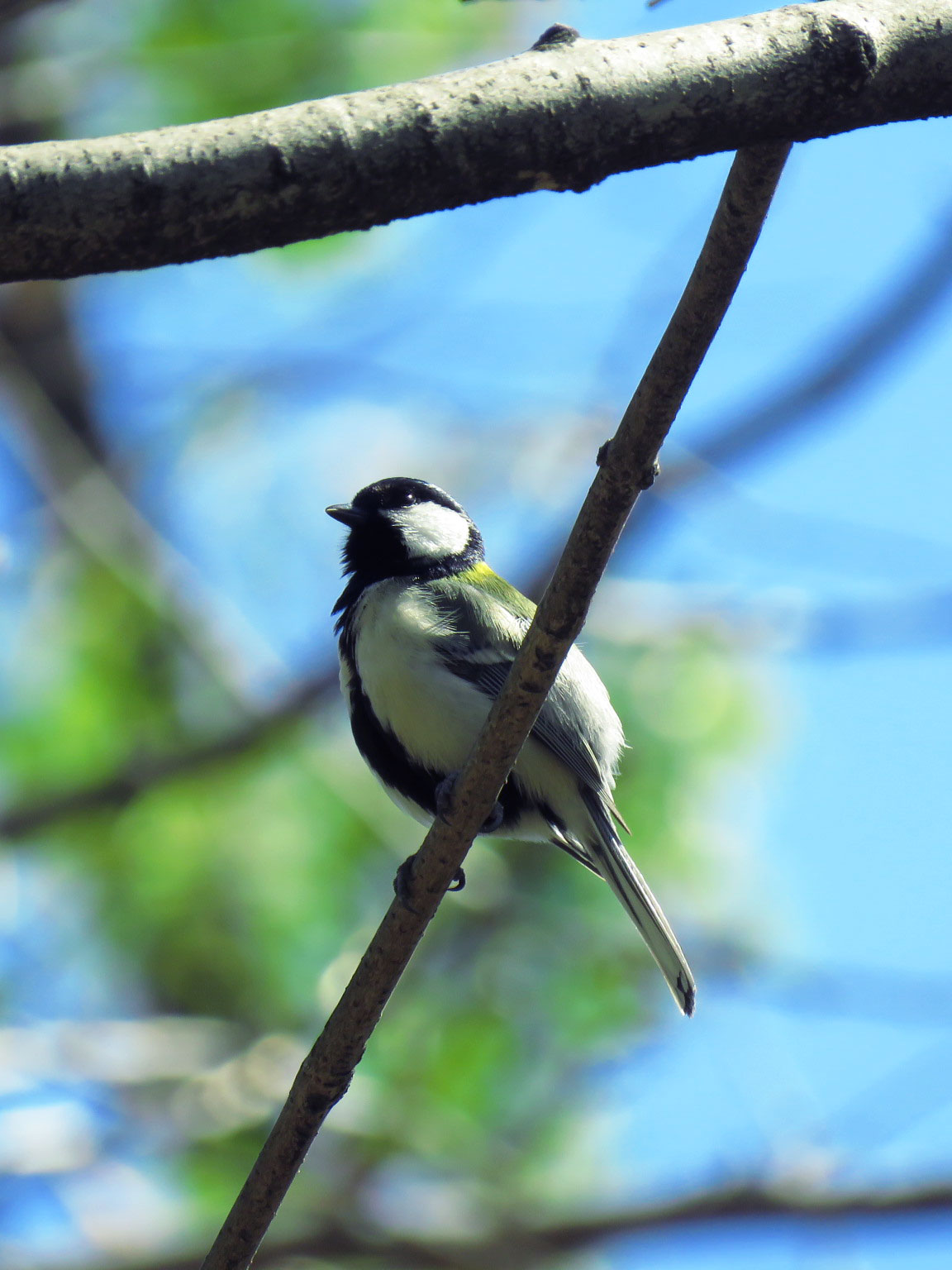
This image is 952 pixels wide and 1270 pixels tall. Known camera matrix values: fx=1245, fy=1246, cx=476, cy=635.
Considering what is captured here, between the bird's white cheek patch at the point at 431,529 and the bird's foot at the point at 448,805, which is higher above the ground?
the bird's white cheek patch at the point at 431,529

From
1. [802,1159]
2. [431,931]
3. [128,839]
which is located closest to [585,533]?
[802,1159]

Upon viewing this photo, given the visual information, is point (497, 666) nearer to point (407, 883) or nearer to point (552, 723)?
point (552, 723)

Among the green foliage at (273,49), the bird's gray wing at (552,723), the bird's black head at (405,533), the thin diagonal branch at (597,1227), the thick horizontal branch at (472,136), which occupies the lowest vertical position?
the thin diagonal branch at (597,1227)

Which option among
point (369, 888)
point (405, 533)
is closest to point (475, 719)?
point (405, 533)

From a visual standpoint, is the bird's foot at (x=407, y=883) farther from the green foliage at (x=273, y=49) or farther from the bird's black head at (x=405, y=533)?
the green foliage at (x=273, y=49)

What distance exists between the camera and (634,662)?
7.20 meters

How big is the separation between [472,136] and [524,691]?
1.05 metres

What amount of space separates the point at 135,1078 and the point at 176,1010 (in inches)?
55.0

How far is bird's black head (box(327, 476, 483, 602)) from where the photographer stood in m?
4.18

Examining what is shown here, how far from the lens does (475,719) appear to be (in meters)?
3.55

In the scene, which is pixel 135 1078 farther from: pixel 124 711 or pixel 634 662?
pixel 634 662

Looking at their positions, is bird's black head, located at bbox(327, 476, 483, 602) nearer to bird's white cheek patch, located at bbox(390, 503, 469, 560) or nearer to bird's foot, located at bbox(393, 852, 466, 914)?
bird's white cheek patch, located at bbox(390, 503, 469, 560)

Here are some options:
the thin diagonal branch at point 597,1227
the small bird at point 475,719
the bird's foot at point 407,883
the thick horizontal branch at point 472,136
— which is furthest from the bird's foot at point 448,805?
the thin diagonal branch at point 597,1227

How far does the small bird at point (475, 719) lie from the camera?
11.7 feet
